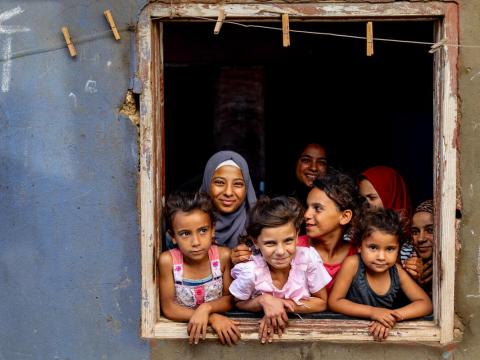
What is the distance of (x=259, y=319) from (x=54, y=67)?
1.69 meters

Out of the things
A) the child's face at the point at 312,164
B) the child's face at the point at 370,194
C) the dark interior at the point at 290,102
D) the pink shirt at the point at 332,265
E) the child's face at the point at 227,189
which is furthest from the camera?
the dark interior at the point at 290,102

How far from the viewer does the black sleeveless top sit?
4266mm

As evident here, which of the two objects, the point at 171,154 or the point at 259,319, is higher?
the point at 171,154

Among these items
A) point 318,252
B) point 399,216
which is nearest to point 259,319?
point 318,252

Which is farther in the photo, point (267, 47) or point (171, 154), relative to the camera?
point (171, 154)

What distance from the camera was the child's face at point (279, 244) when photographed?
13.3 feet

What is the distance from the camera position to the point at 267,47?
7.25 m

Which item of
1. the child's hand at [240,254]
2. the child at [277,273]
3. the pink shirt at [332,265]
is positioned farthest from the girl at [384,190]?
the child's hand at [240,254]

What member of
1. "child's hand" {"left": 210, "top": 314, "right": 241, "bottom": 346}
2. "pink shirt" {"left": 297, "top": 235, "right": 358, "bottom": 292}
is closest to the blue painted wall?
"child's hand" {"left": 210, "top": 314, "right": 241, "bottom": 346}

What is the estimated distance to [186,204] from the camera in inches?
165

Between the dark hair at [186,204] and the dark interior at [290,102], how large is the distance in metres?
2.68

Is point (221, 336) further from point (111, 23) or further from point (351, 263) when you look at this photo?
point (111, 23)

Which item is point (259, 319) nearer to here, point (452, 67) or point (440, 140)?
point (440, 140)

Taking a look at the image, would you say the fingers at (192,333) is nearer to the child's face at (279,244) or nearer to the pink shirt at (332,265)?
the child's face at (279,244)
